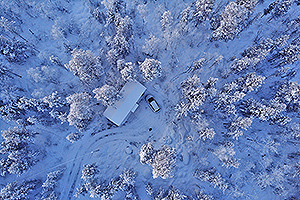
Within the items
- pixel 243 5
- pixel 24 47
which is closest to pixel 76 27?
pixel 24 47

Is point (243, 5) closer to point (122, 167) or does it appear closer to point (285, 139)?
point (285, 139)

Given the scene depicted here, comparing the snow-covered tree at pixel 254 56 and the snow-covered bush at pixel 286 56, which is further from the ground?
the snow-covered tree at pixel 254 56

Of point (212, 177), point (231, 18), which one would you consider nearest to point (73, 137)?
point (212, 177)

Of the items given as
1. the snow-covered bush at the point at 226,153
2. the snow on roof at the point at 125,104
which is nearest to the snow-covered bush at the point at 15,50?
the snow on roof at the point at 125,104

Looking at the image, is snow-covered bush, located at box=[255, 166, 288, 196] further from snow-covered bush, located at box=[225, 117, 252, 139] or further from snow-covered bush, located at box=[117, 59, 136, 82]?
snow-covered bush, located at box=[117, 59, 136, 82]

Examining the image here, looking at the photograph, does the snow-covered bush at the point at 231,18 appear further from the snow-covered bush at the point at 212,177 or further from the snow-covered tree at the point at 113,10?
the snow-covered bush at the point at 212,177

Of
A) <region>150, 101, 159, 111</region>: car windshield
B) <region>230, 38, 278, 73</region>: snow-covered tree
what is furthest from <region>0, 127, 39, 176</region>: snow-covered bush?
<region>230, 38, 278, 73</region>: snow-covered tree

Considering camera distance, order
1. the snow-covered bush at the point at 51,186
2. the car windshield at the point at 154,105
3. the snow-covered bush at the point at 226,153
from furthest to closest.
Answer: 1. the car windshield at the point at 154,105
2. the snow-covered bush at the point at 226,153
3. the snow-covered bush at the point at 51,186
